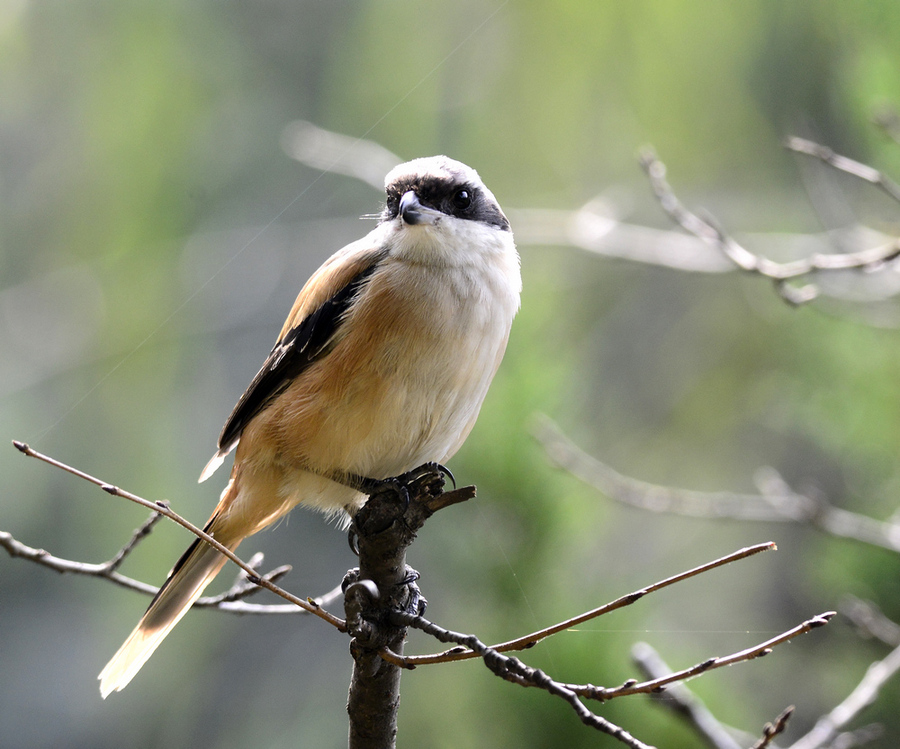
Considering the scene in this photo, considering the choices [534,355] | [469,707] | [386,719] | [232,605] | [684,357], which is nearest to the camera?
[386,719]

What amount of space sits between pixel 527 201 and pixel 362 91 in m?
0.95

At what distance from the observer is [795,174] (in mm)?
3900

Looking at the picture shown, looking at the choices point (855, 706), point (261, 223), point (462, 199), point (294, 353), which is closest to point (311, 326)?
point (294, 353)

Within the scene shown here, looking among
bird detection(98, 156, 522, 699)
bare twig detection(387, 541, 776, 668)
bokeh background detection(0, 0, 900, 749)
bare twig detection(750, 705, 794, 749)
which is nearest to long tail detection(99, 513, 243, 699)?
bird detection(98, 156, 522, 699)

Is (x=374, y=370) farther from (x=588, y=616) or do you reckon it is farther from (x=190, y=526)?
(x=588, y=616)

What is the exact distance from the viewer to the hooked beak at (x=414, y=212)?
160 centimetres

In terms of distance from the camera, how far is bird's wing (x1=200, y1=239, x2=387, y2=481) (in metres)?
1.66

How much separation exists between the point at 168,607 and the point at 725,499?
1.55 m

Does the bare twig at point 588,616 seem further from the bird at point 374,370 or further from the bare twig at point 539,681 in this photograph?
the bird at point 374,370

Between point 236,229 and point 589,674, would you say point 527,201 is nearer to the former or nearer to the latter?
point 236,229

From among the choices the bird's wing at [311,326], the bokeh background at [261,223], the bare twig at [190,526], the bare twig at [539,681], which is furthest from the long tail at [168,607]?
the bokeh background at [261,223]

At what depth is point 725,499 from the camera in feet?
7.73

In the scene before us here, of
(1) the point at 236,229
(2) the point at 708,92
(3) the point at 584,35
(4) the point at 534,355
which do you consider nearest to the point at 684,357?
(2) the point at 708,92

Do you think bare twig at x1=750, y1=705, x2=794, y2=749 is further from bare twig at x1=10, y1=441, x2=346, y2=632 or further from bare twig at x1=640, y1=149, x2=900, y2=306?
bare twig at x1=640, y1=149, x2=900, y2=306
